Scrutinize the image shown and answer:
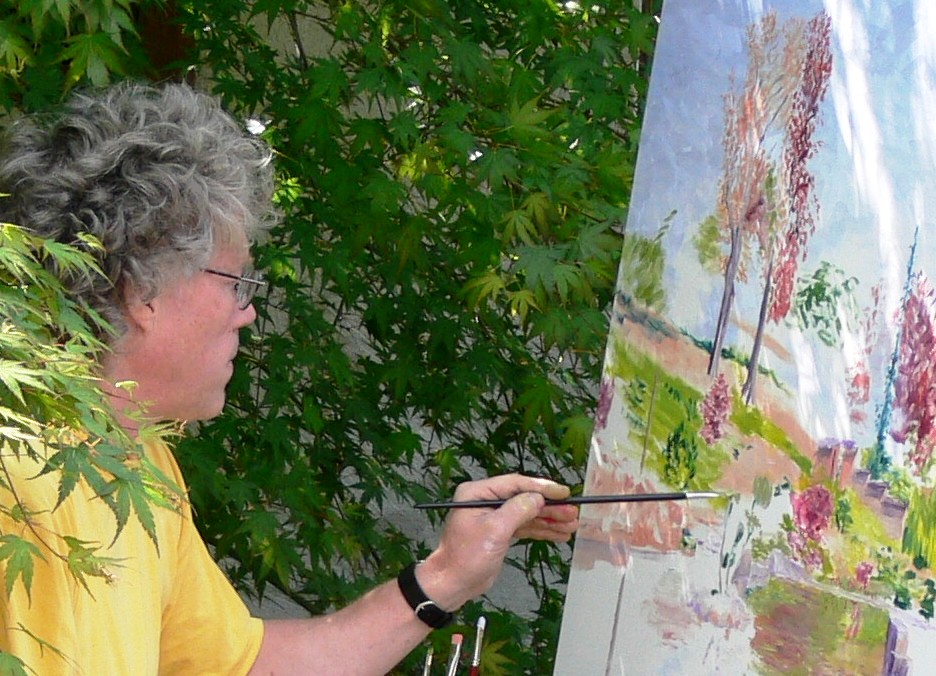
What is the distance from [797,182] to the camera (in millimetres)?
1532

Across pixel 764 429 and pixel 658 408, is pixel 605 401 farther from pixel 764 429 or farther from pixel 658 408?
pixel 764 429

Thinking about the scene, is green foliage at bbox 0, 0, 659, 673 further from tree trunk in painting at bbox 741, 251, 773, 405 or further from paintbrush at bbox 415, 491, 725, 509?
tree trunk in painting at bbox 741, 251, 773, 405

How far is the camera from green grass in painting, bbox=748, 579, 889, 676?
1.35 metres

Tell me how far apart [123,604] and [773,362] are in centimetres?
74

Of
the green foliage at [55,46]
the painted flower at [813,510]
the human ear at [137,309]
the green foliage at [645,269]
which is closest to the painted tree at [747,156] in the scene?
the green foliage at [645,269]

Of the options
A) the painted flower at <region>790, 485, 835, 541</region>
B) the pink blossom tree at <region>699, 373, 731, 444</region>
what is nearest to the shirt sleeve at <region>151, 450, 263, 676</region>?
the pink blossom tree at <region>699, 373, 731, 444</region>

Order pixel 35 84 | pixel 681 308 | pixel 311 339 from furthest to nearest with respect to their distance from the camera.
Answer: pixel 311 339
pixel 35 84
pixel 681 308

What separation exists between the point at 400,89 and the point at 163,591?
123 cm

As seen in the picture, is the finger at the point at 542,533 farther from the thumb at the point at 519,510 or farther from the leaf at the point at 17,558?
the leaf at the point at 17,558

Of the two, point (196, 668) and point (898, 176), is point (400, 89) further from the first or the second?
point (898, 176)

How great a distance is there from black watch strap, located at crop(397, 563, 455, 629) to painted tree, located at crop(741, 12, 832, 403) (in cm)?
60

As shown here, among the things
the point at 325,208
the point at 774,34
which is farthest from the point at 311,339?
the point at 774,34

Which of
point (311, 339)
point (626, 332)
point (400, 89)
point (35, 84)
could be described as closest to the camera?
point (626, 332)

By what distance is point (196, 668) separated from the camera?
6.23 ft
